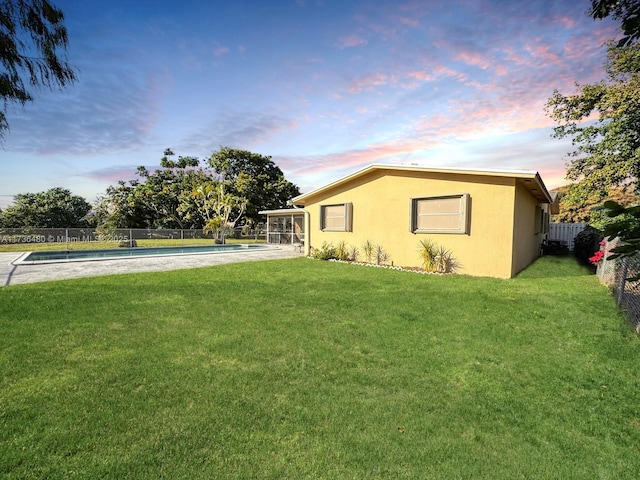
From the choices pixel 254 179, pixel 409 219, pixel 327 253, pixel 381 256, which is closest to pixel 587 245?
pixel 409 219

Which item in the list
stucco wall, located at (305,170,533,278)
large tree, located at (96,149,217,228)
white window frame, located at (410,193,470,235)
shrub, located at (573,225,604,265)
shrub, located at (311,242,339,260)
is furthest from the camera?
large tree, located at (96,149,217,228)

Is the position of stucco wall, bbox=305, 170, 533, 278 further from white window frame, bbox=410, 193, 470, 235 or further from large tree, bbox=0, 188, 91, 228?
large tree, bbox=0, 188, 91, 228

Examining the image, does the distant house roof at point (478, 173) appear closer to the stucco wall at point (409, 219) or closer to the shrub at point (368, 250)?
the stucco wall at point (409, 219)

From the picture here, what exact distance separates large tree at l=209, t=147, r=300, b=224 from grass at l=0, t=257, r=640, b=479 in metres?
26.4

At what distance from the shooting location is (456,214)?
424 inches

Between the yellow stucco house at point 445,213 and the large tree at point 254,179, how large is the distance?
737 inches

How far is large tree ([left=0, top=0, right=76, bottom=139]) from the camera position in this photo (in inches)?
144

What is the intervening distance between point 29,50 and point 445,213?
10.7 meters

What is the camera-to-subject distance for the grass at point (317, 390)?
2352 mm

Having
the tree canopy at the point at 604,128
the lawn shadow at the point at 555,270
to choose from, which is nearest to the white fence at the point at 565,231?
the tree canopy at the point at 604,128

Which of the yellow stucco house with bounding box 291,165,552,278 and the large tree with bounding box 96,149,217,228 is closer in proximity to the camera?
the yellow stucco house with bounding box 291,165,552,278

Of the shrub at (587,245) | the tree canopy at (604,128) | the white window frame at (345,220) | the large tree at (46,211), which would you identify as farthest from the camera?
the large tree at (46,211)

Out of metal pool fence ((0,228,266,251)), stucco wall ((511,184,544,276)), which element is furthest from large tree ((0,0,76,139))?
metal pool fence ((0,228,266,251))

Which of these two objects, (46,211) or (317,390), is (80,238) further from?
(317,390)
